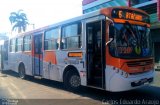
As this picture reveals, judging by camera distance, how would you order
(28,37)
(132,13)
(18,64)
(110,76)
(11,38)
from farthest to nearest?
(11,38) < (18,64) < (28,37) < (132,13) < (110,76)

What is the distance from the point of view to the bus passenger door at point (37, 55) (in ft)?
48.1

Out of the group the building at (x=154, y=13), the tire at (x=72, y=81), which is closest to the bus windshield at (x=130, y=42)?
the tire at (x=72, y=81)

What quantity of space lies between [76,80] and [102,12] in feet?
10.4

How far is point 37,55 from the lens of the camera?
49.4 feet

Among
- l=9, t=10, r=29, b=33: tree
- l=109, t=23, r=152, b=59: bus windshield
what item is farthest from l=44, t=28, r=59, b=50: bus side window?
l=9, t=10, r=29, b=33: tree

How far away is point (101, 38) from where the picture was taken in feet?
31.4

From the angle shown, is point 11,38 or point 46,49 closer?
point 46,49

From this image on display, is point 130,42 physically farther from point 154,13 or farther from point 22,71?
point 154,13

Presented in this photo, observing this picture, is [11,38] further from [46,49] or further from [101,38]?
[101,38]

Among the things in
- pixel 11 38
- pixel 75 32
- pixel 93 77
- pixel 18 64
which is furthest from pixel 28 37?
pixel 93 77

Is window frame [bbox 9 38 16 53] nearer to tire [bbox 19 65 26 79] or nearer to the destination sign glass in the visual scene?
tire [bbox 19 65 26 79]

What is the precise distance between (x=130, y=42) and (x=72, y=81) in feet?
10.8

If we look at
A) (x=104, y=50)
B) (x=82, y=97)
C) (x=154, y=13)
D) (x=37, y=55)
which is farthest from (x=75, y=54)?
(x=154, y=13)

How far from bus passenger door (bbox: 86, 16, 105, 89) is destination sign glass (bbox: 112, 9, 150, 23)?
51cm
